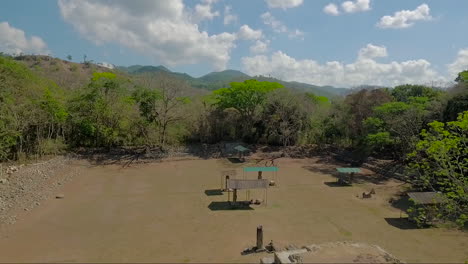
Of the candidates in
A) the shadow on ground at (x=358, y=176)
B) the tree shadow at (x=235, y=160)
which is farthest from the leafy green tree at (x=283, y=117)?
the shadow on ground at (x=358, y=176)

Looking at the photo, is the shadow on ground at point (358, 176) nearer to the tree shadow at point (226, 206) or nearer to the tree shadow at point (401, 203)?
the tree shadow at point (401, 203)

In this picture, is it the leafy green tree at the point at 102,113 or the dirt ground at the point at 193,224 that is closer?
the dirt ground at the point at 193,224

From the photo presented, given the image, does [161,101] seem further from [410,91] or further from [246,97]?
[410,91]

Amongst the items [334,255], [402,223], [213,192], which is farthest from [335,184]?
[334,255]

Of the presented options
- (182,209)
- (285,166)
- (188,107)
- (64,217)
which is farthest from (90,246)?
(188,107)

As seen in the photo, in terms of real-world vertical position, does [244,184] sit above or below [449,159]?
below

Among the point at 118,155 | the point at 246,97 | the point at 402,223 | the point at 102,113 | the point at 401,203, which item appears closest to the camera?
the point at 402,223

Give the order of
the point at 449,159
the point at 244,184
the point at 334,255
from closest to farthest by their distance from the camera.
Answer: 1. the point at 449,159
2. the point at 334,255
3. the point at 244,184
